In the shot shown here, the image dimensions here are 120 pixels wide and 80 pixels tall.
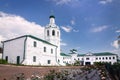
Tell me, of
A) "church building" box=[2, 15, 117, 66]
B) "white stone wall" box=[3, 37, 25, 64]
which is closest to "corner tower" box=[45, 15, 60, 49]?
"church building" box=[2, 15, 117, 66]

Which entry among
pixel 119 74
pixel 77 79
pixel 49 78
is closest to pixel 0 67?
pixel 49 78

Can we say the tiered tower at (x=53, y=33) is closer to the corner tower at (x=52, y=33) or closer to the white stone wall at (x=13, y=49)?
the corner tower at (x=52, y=33)

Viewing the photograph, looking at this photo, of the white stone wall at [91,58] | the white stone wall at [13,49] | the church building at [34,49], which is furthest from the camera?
the white stone wall at [91,58]

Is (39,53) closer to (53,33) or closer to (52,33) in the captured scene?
(52,33)

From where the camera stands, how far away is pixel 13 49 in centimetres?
3966

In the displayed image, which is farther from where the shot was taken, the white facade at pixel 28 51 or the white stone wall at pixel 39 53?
the white stone wall at pixel 39 53

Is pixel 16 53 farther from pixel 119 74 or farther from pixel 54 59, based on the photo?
pixel 119 74

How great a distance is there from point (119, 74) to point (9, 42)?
30.9 metres

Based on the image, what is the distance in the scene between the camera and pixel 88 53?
90.4m

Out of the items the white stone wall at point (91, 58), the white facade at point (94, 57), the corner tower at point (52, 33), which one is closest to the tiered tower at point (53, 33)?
the corner tower at point (52, 33)

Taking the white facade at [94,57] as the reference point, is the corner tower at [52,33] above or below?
above

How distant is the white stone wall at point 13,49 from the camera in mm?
38656

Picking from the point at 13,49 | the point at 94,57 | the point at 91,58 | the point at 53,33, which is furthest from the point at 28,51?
the point at 94,57

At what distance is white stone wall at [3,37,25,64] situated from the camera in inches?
1522
